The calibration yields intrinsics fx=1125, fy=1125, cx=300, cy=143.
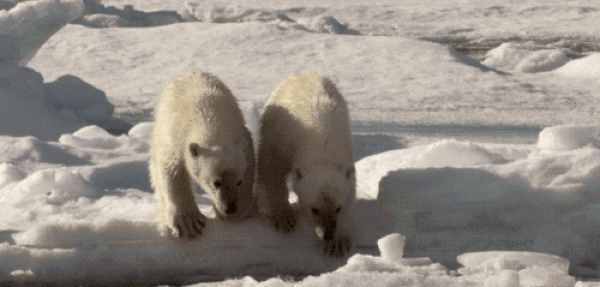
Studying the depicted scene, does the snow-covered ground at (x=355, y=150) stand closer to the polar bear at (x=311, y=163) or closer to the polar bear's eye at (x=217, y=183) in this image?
the polar bear at (x=311, y=163)

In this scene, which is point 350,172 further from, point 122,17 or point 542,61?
point 122,17

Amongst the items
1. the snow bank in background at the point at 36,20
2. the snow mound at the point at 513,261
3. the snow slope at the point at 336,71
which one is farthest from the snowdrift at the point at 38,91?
the snow mound at the point at 513,261

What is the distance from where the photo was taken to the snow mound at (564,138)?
536 centimetres

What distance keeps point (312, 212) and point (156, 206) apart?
0.84 metres

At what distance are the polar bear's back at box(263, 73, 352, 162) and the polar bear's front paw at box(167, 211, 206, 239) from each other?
1.52ft

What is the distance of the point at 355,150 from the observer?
703 cm

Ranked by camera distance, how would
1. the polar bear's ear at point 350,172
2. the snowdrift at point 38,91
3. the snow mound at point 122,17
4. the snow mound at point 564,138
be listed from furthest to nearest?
the snow mound at point 122,17 < the snowdrift at point 38,91 < the snow mound at point 564,138 < the polar bear's ear at point 350,172

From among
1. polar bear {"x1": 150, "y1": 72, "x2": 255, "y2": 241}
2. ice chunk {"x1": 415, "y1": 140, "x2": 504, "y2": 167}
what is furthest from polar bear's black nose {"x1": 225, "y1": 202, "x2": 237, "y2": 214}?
ice chunk {"x1": 415, "y1": 140, "x2": 504, "y2": 167}

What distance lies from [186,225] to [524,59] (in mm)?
8111

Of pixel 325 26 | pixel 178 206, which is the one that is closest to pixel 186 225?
pixel 178 206

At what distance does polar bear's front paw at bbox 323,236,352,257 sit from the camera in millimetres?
4305

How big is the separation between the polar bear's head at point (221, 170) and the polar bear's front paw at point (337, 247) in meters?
0.38

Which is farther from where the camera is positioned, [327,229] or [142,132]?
[142,132]

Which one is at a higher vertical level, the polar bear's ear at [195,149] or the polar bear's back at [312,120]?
the polar bear's back at [312,120]
